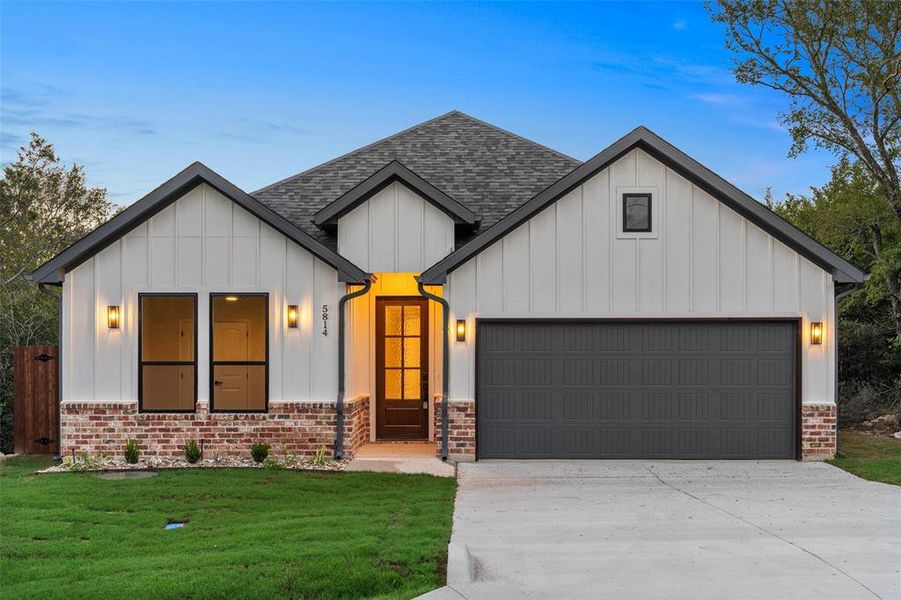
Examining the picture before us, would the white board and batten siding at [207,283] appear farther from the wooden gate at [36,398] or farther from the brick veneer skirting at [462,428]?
the brick veneer skirting at [462,428]

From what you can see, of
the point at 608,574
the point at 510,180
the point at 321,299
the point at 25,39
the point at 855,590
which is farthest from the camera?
the point at 25,39

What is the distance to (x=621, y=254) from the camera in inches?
486

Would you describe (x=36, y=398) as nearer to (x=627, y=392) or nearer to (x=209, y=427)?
(x=209, y=427)

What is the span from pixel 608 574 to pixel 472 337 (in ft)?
20.4

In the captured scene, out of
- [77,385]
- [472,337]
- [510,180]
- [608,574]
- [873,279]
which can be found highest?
[510,180]

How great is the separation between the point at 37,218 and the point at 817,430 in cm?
1974

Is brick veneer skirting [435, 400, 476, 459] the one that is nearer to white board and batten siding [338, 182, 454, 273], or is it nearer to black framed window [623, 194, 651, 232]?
white board and batten siding [338, 182, 454, 273]

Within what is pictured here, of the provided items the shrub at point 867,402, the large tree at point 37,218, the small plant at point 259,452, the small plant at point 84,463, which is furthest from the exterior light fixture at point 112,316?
the shrub at point 867,402

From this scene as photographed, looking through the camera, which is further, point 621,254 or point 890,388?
point 890,388

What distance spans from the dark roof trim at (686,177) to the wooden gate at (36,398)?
21.1 feet

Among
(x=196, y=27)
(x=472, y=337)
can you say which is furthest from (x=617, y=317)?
(x=196, y=27)

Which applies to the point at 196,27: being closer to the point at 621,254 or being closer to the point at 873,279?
the point at 621,254

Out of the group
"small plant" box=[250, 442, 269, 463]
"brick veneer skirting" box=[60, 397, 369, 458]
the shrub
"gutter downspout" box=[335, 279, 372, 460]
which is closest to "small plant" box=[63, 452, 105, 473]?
"brick veneer skirting" box=[60, 397, 369, 458]

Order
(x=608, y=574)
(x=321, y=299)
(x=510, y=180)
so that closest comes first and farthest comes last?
(x=608, y=574) → (x=321, y=299) → (x=510, y=180)
